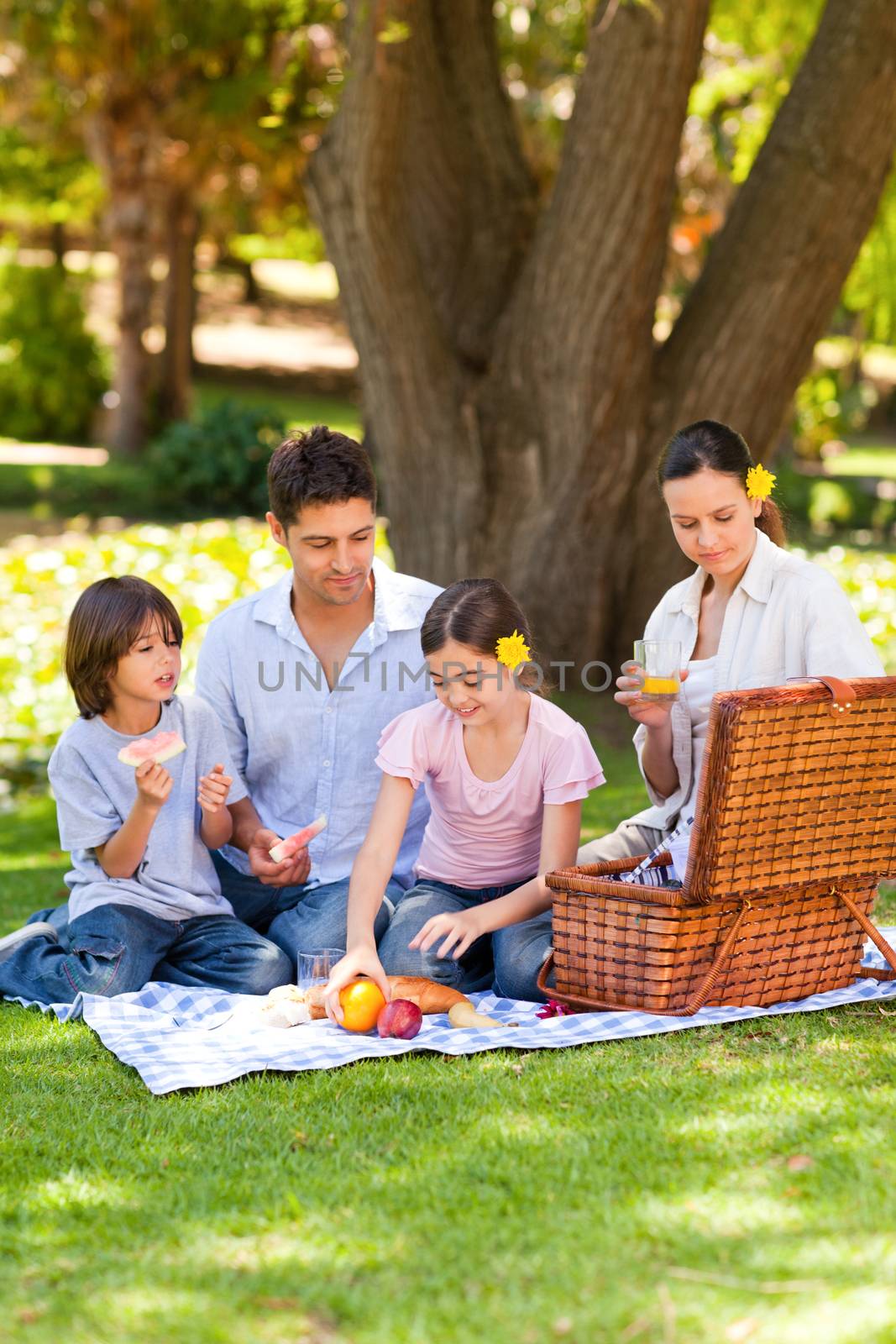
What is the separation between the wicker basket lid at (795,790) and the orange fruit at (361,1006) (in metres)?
0.86

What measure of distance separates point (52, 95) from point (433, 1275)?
1794 centimetres

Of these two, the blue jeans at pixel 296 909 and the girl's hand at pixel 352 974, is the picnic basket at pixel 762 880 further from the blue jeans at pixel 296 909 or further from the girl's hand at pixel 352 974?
the blue jeans at pixel 296 909

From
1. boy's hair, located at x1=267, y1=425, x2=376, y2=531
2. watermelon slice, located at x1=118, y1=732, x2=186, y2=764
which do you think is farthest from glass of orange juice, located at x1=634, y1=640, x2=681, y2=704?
watermelon slice, located at x1=118, y1=732, x2=186, y2=764

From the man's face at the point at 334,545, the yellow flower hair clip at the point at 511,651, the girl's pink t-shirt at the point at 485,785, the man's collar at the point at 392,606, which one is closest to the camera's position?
the yellow flower hair clip at the point at 511,651

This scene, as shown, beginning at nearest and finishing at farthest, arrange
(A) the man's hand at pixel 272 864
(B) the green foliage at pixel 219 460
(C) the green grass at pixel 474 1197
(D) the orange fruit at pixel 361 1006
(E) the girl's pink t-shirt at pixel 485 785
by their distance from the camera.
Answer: (C) the green grass at pixel 474 1197 → (D) the orange fruit at pixel 361 1006 → (E) the girl's pink t-shirt at pixel 485 785 → (A) the man's hand at pixel 272 864 → (B) the green foliage at pixel 219 460

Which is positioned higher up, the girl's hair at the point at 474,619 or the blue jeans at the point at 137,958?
the girl's hair at the point at 474,619

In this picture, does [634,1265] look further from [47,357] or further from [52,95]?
[47,357]

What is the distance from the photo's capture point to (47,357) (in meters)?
23.4

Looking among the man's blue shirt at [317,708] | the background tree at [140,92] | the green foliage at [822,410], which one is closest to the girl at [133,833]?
the man's blue shirt at [317,708]

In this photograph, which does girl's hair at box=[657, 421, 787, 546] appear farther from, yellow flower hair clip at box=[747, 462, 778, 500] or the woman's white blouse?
the woman's white blouse

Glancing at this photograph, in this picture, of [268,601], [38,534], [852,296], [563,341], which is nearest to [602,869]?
[268,601]

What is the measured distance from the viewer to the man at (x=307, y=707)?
182 inches

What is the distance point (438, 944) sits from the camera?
429cm

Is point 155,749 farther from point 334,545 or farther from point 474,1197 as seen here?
point 474,1197
